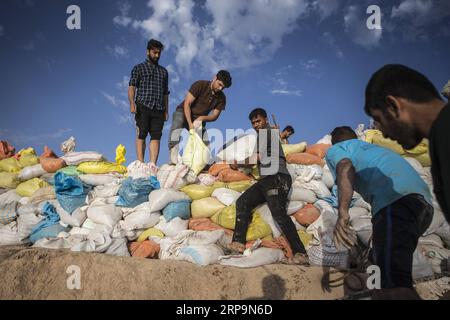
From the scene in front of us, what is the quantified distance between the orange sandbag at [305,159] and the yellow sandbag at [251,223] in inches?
54.9

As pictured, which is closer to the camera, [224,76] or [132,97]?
[224,76]

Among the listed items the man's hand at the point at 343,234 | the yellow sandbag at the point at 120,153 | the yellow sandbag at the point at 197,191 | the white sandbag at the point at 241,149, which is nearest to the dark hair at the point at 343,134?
the man's hand at the point at 343,234

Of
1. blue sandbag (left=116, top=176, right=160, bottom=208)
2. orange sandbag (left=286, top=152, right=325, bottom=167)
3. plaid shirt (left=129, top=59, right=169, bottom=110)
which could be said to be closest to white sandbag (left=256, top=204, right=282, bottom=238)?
orange sandbag (left=286, top=152, right=325, bottom=167)

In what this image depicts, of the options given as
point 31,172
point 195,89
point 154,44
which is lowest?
point 31,172

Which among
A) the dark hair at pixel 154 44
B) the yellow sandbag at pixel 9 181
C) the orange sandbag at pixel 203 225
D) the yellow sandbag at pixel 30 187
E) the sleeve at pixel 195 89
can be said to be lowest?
the orange sandbag at pixel 203 225

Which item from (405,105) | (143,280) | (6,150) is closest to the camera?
(405,105)

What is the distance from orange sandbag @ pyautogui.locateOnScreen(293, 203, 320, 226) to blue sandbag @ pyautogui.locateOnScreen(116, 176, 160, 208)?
181cm

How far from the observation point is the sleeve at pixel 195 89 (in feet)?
14.6

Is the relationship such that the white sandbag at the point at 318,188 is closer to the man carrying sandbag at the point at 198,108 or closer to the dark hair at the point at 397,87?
the man carrying sandbag at the point at 198,108

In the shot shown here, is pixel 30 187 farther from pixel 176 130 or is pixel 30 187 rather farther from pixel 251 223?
pixel 251 223

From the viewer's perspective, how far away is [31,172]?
468 cm

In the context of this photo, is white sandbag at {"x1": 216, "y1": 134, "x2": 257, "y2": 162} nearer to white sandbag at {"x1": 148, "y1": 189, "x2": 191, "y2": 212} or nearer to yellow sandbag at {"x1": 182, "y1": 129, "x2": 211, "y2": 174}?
yellow sandbag at {"x1": 182, "y1": 129, "x2": 211, "y2": 174}

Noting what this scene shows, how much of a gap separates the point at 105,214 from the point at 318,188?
2610mm

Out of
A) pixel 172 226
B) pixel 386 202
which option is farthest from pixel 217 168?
pixel 386 202
